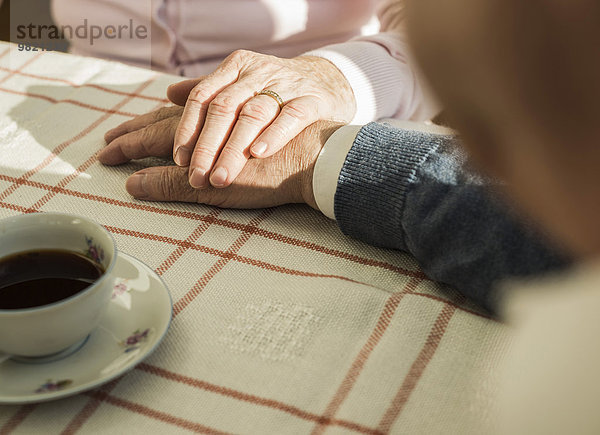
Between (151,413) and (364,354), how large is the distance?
0.61ft

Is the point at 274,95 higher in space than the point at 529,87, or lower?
lower

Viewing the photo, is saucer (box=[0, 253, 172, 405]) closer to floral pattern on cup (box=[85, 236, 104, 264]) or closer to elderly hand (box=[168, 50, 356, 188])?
floral pattern on cup (box=[85, 236, 104, 264])

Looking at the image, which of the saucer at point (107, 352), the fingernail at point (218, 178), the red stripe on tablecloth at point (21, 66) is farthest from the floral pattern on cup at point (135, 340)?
the red stripe on tablecloth at point (21, 66)

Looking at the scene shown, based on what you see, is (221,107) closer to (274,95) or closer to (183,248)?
(274,95)

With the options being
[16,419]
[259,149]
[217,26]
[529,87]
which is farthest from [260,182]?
[217,26]

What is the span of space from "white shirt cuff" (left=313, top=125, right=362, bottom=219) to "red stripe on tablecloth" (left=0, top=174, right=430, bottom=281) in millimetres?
51

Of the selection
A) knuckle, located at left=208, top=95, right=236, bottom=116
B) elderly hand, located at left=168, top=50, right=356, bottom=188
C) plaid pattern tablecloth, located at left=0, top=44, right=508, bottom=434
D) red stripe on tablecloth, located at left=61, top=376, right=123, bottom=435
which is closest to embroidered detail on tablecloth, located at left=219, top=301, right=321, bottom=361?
plaid pattern tablecloth, located at left=0, top=44, right=508, bottom=434

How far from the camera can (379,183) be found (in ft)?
2.35

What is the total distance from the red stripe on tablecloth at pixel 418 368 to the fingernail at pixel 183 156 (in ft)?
1.25

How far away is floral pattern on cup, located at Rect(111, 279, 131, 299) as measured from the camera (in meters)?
0.63

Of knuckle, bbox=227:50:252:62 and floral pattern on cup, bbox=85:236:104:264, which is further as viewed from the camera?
knuckle, bbox=227:50:252:62

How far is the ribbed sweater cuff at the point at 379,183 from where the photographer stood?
0.70m

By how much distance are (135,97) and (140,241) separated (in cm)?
40

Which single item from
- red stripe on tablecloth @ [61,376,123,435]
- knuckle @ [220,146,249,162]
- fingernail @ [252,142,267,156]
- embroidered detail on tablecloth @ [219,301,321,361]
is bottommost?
red stripe on tablecloth @ [61,376,123,435]
